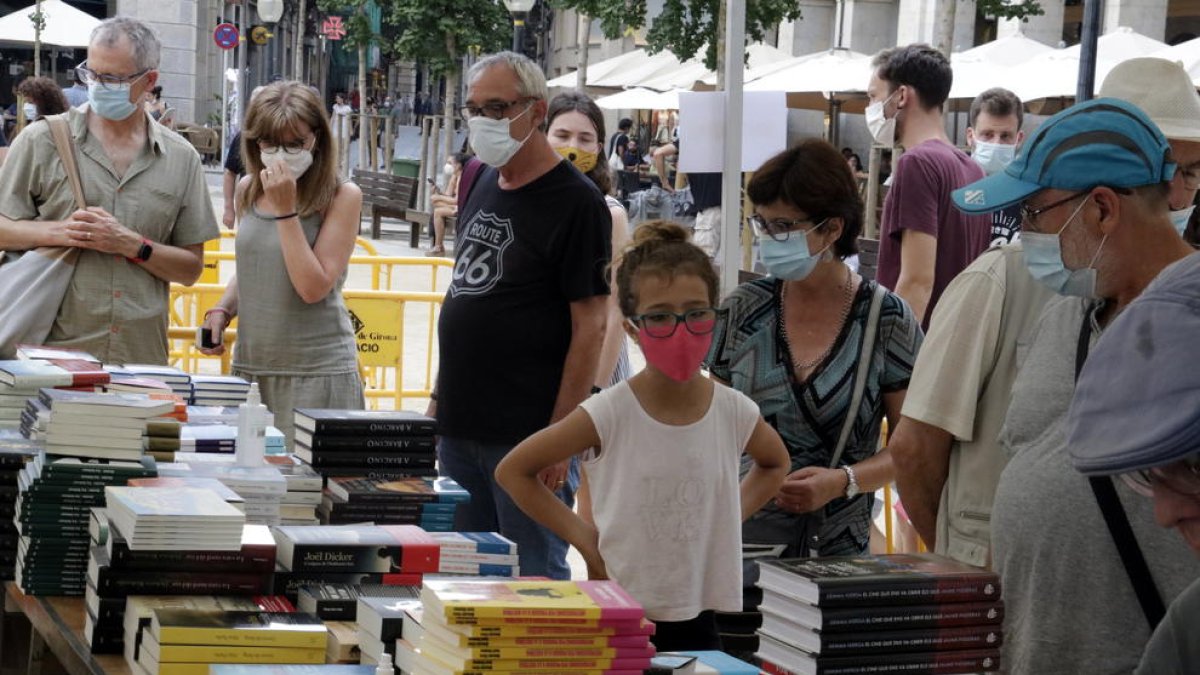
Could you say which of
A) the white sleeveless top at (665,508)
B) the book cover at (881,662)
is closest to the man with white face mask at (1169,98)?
the white sleeveless top at (665,508)

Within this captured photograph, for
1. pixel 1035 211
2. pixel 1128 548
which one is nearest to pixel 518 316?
pixel 1035 211

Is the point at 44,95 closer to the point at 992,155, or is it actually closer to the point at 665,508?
the point at 992,155

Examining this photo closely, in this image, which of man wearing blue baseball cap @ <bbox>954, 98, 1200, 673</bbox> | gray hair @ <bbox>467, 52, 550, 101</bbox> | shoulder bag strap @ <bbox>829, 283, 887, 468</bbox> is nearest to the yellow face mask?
gray hair @ <bbox>467, 52, 550, 101</bbox>

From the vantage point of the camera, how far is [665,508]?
3936 mm

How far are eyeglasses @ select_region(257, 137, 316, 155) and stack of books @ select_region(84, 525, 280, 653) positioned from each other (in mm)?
2004

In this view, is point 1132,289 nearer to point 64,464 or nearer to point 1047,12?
point 64,464

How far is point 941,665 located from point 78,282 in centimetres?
397

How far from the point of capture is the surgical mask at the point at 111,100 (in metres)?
5.98

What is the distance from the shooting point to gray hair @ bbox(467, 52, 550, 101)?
18.0 ft

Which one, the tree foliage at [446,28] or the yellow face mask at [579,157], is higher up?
the tree foliage at [446,28]

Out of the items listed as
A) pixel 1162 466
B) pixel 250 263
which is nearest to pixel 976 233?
pixel 250 263

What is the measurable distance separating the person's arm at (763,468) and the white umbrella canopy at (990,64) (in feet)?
56.7

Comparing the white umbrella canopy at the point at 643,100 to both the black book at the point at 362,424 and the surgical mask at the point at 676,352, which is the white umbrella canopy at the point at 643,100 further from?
the surgical mask at the point at 676,352

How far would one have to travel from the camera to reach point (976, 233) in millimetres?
6359
